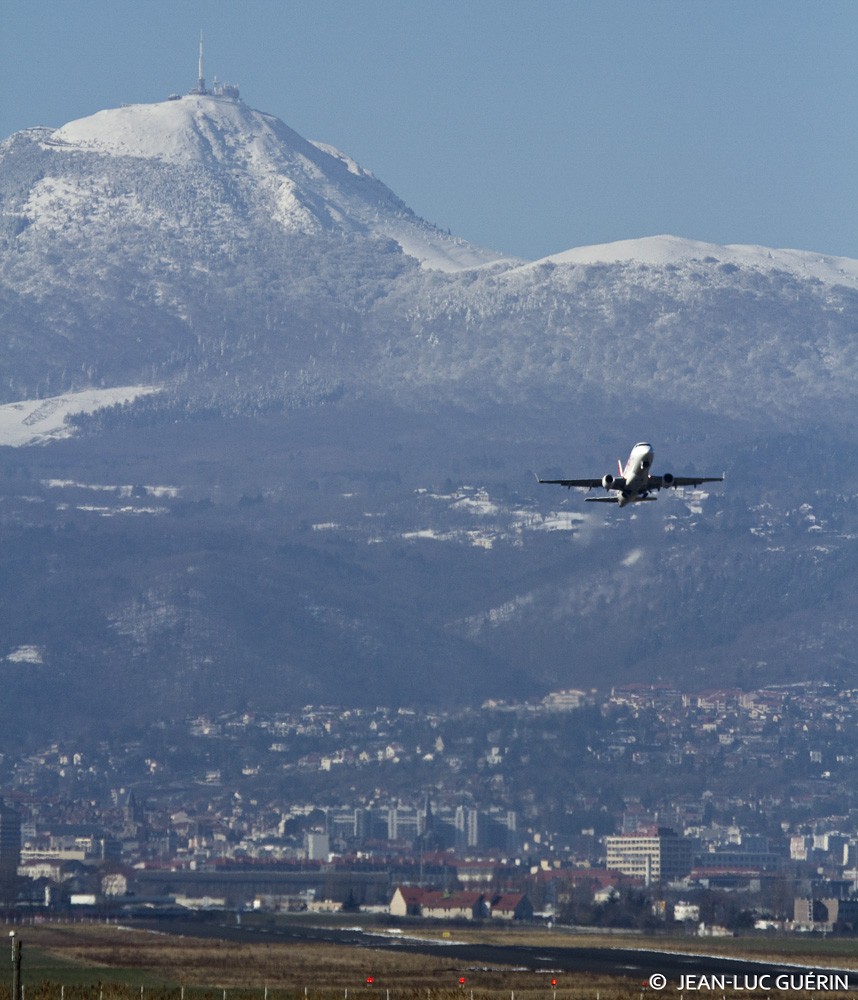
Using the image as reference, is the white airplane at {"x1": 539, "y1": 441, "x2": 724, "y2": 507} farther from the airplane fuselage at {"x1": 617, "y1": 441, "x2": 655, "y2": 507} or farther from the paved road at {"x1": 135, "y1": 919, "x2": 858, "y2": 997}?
the paved road at {"x1": 135, "y1": 919, "x2": 858, "y2": 997}

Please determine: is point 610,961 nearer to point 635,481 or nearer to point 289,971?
point 289,971

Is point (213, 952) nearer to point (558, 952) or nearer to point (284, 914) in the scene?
point (558, 952)

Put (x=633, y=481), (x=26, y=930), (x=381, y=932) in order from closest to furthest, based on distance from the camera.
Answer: (x=633, y=481)
(x=26, y=930)
(x=381, y=932)

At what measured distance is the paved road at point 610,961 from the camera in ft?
334

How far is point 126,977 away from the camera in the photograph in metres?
108

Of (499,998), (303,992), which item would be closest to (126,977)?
(303,992)

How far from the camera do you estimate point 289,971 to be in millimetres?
112062

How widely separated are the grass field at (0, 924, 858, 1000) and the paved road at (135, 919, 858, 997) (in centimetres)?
215

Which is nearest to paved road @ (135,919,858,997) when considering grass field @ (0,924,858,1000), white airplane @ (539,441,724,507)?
grass field @ (0,924,858,1000)

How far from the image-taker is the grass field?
96.8 metres

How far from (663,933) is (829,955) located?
39.7 metres

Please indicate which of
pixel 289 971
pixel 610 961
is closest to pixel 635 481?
pixel 610 961

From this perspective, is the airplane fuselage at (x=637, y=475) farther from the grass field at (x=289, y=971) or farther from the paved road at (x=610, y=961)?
the grass field at (x=289, y=971)

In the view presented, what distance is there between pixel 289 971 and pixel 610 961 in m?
17.1
